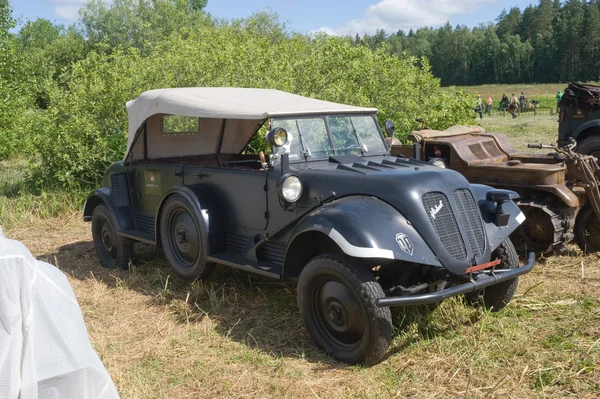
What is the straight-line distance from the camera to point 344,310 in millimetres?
4469

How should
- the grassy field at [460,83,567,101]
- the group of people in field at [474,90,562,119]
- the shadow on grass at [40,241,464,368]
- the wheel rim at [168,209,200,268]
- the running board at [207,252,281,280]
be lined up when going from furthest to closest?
the grassy field at [460,83,567,101] → the group of people in field at [474,90,562,119] → the wheel rim at [168,209,200,268] → the running board at [207,252,281,280] → the shadow on grass at [40,241,464,368]

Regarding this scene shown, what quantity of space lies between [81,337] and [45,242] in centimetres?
728

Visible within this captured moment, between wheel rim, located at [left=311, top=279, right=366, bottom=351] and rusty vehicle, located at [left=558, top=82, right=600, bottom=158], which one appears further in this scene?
rusty vehicle, located at [left=558, top=82, right=600, bottom=158]

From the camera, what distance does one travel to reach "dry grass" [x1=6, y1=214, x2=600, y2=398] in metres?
4.07

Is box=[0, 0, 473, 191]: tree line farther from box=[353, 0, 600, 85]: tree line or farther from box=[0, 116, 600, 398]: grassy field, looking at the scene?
box=[353, 0, 600, 85]: tree line

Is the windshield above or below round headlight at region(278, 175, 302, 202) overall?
above

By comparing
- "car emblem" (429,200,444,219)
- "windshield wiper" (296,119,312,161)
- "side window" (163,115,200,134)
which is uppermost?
"side window" (163,115,200,134)

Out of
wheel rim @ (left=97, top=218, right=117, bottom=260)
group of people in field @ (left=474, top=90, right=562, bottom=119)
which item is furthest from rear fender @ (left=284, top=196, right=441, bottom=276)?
group of people in field @ (left=474, top=90, right=562, bottom=119)

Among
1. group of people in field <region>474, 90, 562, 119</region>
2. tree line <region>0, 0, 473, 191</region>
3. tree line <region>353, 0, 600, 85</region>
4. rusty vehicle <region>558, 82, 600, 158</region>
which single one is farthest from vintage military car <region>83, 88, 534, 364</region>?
tree line <region>353, 0, 600, 85</region>

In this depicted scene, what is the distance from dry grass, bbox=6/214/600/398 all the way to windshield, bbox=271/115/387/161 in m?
1.39

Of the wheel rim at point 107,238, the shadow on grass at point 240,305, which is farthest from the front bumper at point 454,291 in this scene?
the wheel rim at point 107,238

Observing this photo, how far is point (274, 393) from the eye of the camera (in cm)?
404

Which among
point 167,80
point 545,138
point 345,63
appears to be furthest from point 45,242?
point 545,138

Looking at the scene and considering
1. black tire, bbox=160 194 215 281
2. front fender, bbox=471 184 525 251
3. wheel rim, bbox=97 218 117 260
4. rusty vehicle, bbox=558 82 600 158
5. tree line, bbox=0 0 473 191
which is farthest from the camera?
rusty vehicle, bbox=558 82 600 158
